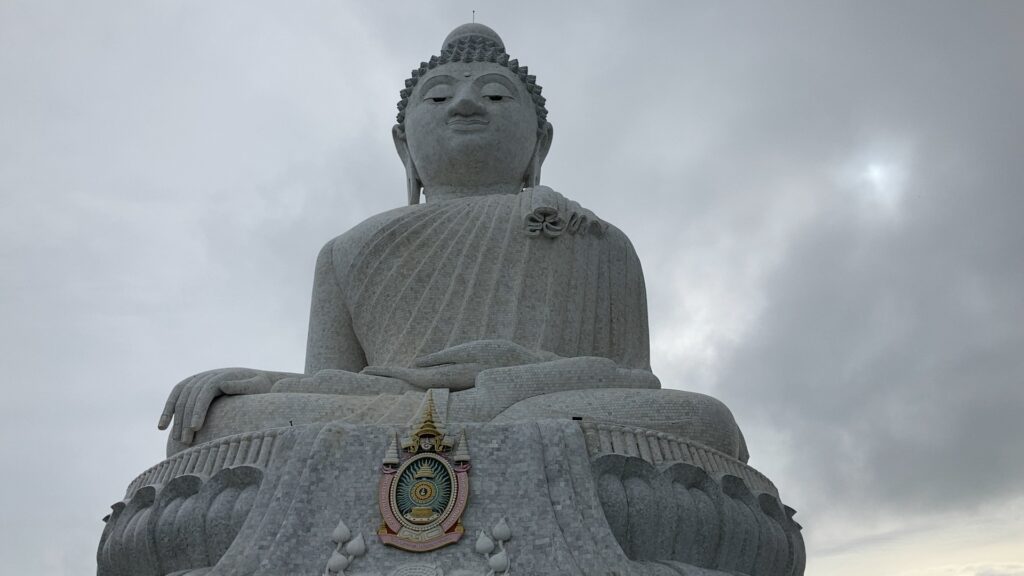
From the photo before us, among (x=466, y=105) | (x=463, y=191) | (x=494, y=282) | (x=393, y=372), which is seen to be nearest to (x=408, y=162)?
(x=463, y=191)

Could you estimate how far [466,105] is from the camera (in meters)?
10.6

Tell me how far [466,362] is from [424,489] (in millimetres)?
1863

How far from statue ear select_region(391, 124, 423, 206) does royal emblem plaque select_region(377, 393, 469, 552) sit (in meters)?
4.54

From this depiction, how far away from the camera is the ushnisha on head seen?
10641 millimetres

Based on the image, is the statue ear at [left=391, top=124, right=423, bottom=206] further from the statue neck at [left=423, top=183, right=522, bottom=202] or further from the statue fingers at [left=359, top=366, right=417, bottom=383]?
the statue fingers at [left=359, top=366, right=417, bottom=383]

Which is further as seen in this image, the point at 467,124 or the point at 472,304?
the point at 467,124

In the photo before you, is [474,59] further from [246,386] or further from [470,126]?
[246,386]

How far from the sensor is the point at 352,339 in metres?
10.0

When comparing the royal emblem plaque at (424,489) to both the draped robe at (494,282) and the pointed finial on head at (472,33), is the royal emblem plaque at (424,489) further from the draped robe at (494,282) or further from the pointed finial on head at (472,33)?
the pointed finial on head at (472,33)

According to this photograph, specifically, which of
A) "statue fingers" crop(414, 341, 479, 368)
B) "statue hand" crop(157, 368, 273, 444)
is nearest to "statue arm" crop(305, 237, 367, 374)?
"statue fingers" crop(414, 341, 479, 368)

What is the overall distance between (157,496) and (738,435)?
12.4 feet

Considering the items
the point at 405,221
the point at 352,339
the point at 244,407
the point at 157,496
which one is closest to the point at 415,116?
the point at 405,221

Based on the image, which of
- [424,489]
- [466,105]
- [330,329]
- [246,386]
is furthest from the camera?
[466,105]

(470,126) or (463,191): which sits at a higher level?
(470,126)
